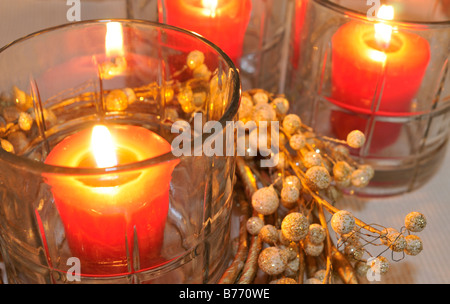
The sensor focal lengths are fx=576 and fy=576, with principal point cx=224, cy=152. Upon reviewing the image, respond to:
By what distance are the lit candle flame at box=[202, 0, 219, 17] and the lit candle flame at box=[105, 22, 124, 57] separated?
135 millimetres

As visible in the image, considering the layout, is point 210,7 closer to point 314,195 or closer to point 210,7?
point 210,7

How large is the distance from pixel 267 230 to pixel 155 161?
5.0 inches

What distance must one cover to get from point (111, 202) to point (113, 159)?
7 centimetres

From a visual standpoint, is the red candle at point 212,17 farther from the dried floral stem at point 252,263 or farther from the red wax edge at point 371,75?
the dried floral stem at point 252,263

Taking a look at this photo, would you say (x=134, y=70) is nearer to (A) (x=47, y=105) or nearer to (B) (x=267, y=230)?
(A) (x=47, y=105)

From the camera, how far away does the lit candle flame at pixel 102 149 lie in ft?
1.40

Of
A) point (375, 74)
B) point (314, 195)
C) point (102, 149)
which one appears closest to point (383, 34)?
point (375, 74)

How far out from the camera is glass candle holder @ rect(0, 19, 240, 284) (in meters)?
0.35

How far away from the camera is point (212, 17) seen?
59 centimetres

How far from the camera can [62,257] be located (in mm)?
399

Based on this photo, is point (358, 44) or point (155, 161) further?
point (358, 44)

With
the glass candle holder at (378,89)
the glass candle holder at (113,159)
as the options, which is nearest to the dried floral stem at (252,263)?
the glass candle holder at (113,159)
